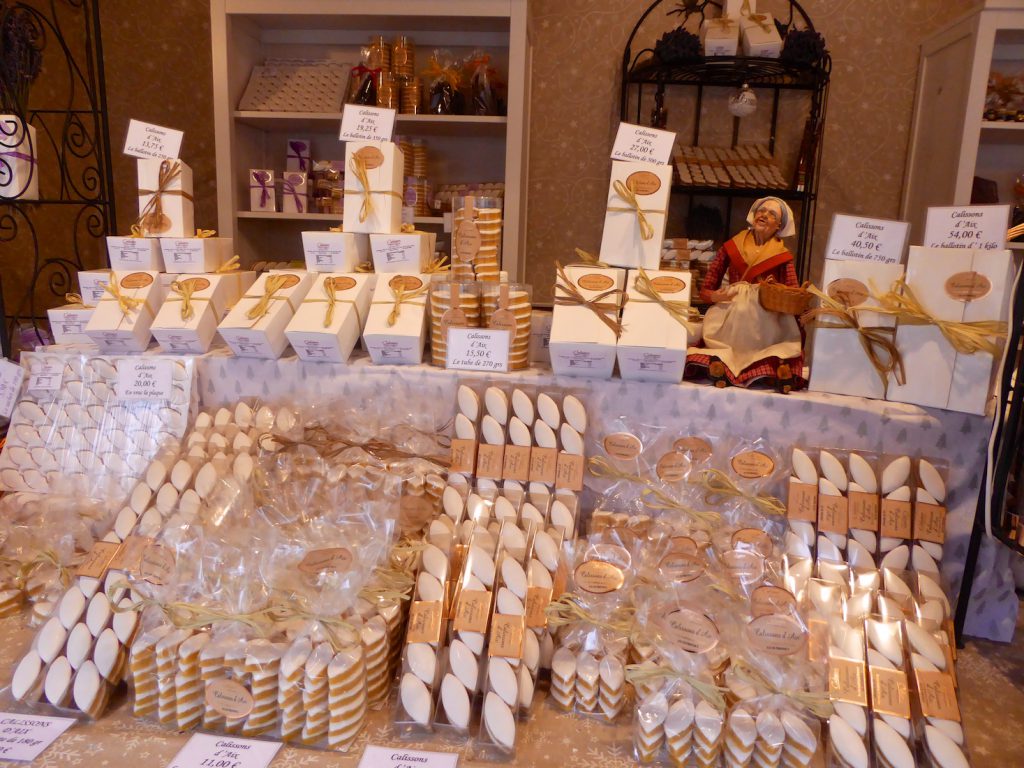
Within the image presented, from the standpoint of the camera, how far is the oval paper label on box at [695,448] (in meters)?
1.53

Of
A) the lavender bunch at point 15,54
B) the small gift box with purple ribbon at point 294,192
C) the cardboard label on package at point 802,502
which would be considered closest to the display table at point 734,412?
the cardboard label on package at point 802,502

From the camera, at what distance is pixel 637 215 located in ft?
5.42

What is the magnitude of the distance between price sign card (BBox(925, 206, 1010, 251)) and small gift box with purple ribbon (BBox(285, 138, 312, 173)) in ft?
8.82

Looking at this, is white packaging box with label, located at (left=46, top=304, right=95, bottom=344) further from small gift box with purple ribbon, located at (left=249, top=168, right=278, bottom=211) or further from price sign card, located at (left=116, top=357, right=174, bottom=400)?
small gift box with purple ribbon, located at (left=249, top=168, right=278, bottom=211)

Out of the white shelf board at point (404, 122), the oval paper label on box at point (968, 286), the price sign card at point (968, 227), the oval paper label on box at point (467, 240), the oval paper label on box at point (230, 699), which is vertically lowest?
the oval paper label on box at point (230, 699)

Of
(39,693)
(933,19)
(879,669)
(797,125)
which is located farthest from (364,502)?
(933,19)

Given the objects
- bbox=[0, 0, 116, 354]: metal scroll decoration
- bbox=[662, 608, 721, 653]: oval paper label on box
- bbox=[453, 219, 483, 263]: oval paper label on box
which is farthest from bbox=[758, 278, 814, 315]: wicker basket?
bbox=[0, 0, 116, 354]: metal scroll decoration

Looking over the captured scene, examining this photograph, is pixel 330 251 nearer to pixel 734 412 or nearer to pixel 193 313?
pixel 193 313

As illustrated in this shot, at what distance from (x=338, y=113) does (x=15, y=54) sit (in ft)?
3.73

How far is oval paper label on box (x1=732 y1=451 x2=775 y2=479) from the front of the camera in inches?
58.0

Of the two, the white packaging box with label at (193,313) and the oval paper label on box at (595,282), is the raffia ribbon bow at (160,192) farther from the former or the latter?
the oval paper label on box at (595,282)

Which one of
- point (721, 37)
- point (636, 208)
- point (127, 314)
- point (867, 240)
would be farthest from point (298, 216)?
point (867, 240)

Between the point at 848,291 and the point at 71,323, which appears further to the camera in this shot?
the point at 71,323

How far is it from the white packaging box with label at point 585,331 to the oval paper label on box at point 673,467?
23cm
